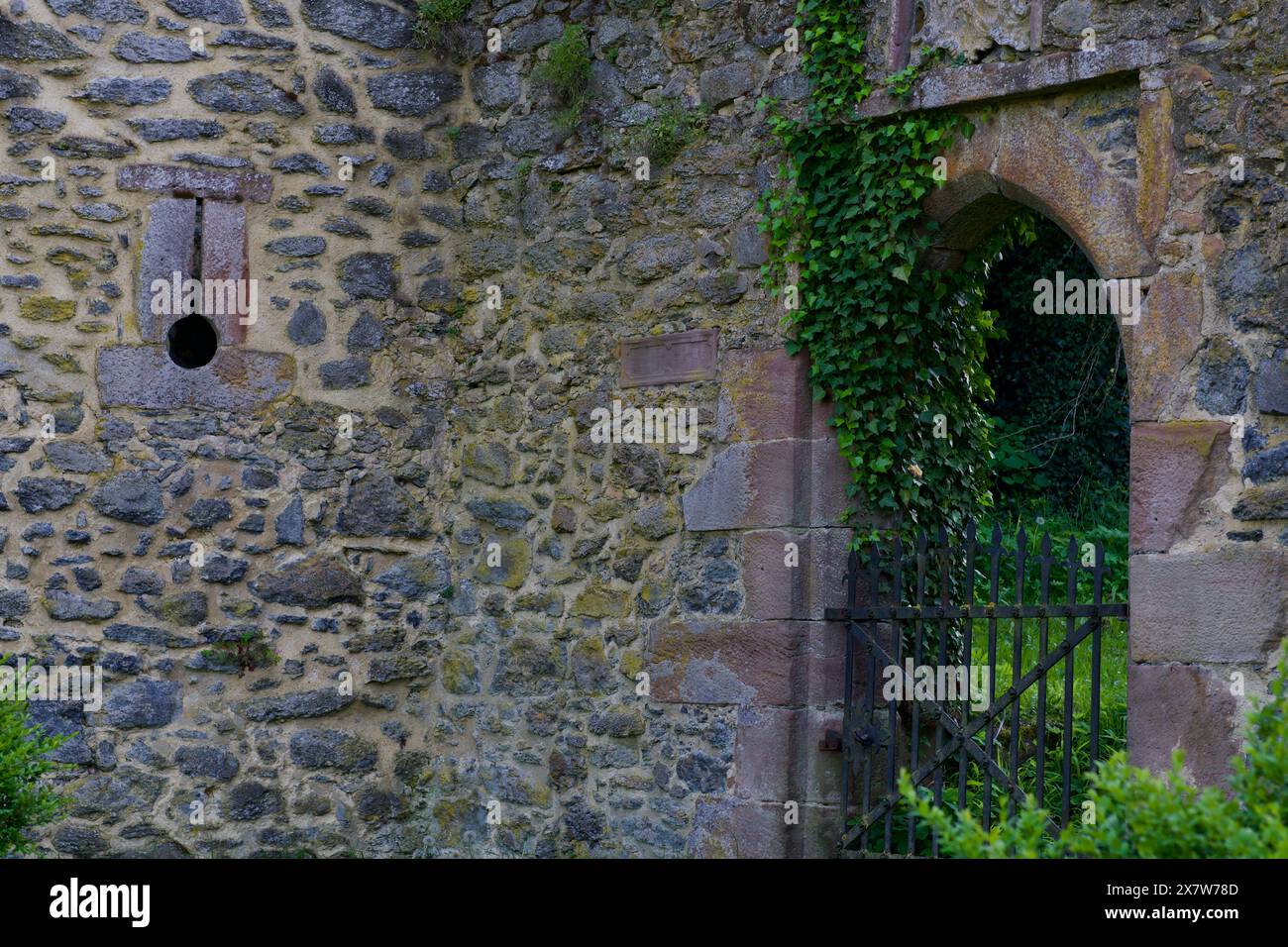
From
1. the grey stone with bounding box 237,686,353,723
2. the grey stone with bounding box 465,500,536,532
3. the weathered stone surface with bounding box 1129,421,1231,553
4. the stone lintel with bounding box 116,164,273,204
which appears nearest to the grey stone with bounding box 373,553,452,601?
the grey stone with bounding box 465,500,536,532

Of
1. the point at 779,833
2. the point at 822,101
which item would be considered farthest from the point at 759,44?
the point at 779,833

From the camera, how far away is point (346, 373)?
→ 6430 mm

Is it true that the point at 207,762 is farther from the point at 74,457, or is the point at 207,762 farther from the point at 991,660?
the point at 991,660

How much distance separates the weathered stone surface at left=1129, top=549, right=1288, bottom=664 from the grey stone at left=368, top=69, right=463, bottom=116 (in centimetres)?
356

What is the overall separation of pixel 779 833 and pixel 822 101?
253 centimetres

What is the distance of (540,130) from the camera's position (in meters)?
6.43

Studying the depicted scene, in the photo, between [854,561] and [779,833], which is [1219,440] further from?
[779,833]

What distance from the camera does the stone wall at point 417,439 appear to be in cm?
561

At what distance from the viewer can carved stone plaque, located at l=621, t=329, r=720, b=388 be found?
578 centimetres

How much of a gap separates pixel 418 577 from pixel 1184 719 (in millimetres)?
3210

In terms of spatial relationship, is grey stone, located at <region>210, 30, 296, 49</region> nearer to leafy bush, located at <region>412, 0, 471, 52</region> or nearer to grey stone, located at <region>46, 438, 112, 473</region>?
leafy bush, located at <region>412, 0, 471, 52</region>

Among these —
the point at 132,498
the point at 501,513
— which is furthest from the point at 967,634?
the point at 132,498

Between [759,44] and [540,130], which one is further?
[540,130]
